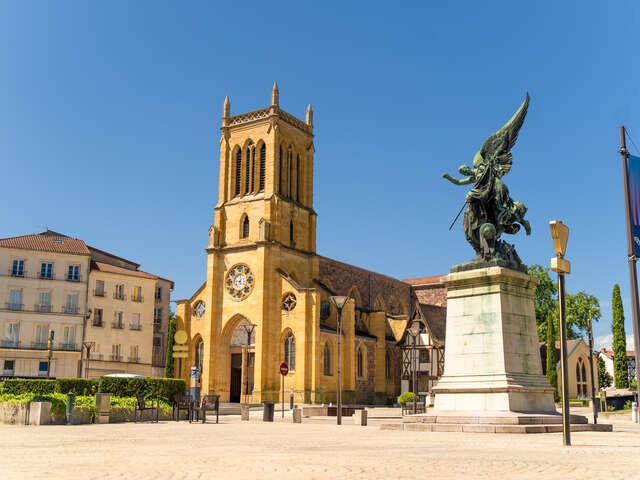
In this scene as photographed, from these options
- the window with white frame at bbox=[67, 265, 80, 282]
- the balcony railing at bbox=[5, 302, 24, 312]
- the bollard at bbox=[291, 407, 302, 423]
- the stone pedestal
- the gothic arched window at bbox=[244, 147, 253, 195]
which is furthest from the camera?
the window with white frame at bbox=[67, 265, 80, 282]

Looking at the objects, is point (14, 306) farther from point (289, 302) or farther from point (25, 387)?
point (25, 387)

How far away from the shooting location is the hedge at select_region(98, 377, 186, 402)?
2768 cm

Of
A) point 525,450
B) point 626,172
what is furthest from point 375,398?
point 525,450

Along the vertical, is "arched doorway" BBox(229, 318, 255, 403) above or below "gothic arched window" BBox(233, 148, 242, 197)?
below

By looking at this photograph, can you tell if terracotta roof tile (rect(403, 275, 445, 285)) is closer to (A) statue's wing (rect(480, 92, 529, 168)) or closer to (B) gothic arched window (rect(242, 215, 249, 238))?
(B) gothic arched window (rect(242, 215, 249, 238))

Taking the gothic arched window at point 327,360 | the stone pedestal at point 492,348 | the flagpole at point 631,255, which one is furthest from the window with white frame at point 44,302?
the flagpole at point 631,255

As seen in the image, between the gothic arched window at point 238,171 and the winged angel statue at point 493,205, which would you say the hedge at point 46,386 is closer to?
the winged angel statue at point 493,205

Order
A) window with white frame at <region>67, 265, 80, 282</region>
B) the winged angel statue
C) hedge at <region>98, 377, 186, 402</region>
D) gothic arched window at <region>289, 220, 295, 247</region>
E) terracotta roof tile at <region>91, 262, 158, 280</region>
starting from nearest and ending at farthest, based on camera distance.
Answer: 1. the winged angel statue
2. hedge at <region>98, 377, 186, 402</region>
3. gothic arched window at <region>289, 220, 295, 247</region>
4. window with white frame at <region>67, 265, 80, 282</region>
5. terracotta roof tile at <region>91, 262, 158, 280</region>

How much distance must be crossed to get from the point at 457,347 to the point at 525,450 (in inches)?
303

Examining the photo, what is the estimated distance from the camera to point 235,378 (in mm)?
57625

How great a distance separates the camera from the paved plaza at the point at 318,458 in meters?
8.05

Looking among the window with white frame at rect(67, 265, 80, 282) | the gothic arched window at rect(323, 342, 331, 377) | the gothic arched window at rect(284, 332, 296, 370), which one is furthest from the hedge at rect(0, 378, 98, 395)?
the window with white frame at rect(67, 265, 80, 282)

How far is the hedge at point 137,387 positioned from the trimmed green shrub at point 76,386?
0.42 m

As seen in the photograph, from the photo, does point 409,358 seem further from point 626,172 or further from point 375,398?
point 626,172
